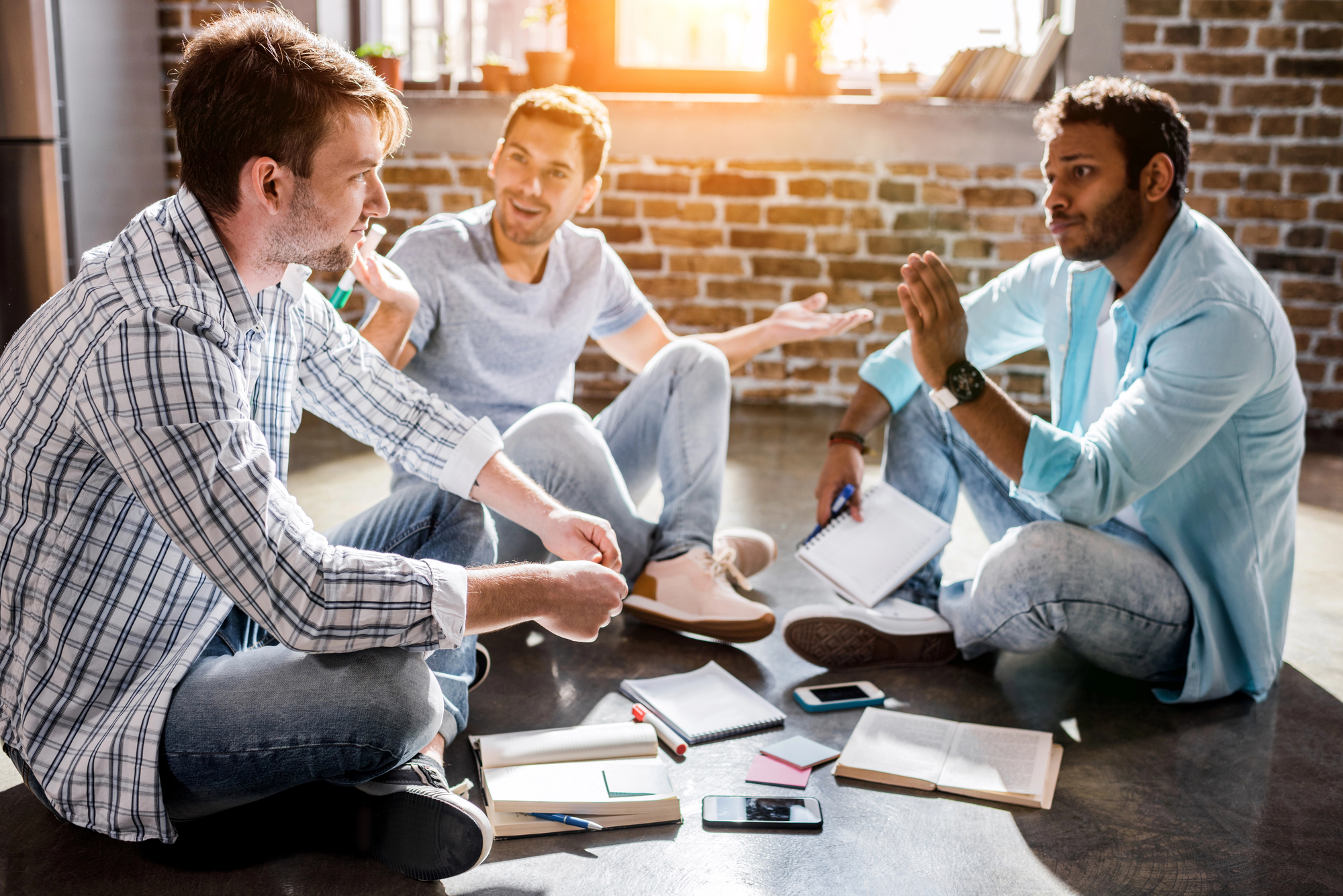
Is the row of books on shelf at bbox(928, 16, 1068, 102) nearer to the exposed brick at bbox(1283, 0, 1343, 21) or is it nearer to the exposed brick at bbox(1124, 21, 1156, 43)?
the exposed brick at bbox(1124, 21, 1156, 43)

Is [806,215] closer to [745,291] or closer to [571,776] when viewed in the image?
[745,291]

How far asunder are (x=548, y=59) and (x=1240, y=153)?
2.61m

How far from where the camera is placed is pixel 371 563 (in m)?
1.18

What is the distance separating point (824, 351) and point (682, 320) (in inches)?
23.0

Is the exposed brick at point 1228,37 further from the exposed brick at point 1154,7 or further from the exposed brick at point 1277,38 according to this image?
the exposed brick at point 1154,7

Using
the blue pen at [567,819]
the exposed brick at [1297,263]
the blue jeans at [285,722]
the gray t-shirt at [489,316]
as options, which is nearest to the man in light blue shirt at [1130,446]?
the blue pen at [567,819]

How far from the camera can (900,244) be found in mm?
4246

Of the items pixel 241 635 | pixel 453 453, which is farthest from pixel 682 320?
pixel 241 635

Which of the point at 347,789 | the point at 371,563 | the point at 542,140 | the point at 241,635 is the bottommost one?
the point at 347,789

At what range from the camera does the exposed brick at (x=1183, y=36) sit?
3.93 meters

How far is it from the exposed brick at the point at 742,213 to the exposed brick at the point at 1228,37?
1727 millimetres

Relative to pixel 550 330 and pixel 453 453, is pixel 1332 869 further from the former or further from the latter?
pixel 550 330

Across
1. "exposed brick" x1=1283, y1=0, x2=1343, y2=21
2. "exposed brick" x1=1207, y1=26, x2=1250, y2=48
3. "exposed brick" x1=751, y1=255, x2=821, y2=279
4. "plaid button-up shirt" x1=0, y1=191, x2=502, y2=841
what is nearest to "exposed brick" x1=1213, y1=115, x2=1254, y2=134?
"exposed brick" x1=1207, y1=26, x2=1250, y2=48

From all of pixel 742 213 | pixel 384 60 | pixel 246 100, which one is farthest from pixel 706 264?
pixel 246 100
